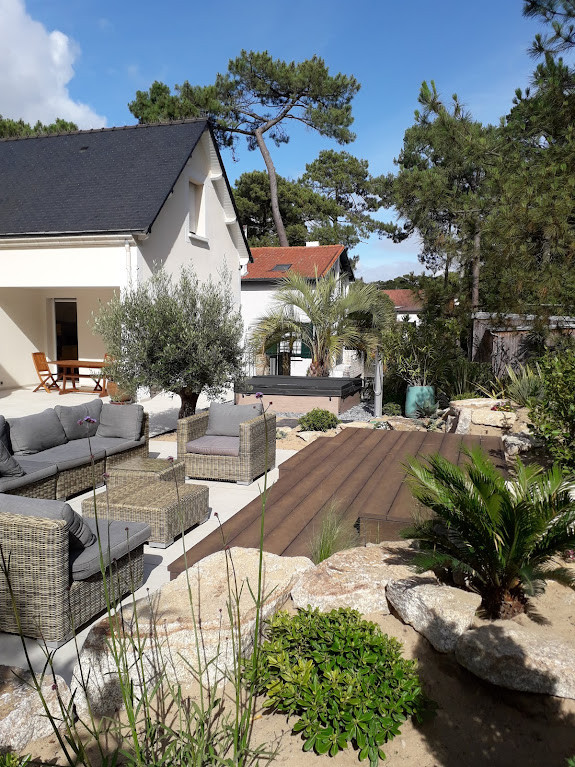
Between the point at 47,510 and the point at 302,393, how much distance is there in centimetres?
988

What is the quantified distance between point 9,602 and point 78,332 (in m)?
13.8

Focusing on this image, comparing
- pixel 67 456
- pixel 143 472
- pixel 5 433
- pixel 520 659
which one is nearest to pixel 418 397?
pixel 143 472

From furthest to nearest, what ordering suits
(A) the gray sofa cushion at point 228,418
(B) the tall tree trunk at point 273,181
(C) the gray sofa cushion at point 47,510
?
(B) the tall tree trunk at point 273,181 < (A) the gray sofa cushion at point 228,418 < (C) the gray sofa cushion at point 47,510

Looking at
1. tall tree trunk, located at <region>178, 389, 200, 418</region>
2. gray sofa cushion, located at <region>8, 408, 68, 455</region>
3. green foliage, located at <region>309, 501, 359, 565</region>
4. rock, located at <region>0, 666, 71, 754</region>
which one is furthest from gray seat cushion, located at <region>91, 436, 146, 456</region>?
rock, located at <region>0, 666, 71, 754</region>

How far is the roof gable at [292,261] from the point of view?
2220 centimetres

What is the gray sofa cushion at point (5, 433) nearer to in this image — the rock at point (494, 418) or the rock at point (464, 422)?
the rock at point (464, 422)

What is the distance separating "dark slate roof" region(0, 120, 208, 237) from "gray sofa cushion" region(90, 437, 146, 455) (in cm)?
686

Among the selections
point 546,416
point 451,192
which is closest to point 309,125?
point 451,192

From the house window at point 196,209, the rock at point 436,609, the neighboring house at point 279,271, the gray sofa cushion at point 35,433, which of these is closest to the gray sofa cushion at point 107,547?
the rock at point 436,609

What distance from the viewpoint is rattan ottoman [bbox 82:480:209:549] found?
5.32 m

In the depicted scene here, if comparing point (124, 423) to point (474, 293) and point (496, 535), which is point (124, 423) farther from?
point (474, 293)

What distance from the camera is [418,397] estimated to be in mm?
12922

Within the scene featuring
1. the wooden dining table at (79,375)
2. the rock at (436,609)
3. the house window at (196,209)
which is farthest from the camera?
the house window at (196,209)

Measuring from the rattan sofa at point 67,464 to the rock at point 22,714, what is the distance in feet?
9.35
